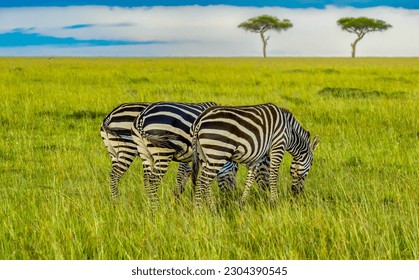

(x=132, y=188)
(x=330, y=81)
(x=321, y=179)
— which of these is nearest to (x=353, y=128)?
(x=321, y=179)

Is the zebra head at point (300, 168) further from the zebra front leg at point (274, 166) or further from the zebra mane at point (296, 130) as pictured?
the zebra front leg at point (274, 166)

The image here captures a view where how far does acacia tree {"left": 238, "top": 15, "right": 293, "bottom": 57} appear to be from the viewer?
74188mm

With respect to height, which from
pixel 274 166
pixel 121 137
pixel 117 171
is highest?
pixel 121 137

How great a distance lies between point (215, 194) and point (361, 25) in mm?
70671

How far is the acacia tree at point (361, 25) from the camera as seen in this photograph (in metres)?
71.9

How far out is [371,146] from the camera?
10062 millimetres

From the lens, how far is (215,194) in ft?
20.9

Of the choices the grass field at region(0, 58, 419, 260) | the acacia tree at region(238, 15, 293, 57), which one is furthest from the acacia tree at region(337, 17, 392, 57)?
the grass field at region(0, 58, 419, 260)

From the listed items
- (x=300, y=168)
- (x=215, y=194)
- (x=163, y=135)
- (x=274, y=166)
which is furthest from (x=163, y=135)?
(x=300, y=168)

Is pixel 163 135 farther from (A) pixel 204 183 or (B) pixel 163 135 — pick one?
(A) pixel 204 183

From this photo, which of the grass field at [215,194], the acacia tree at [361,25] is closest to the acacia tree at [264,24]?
the acacia tree at [361,25]

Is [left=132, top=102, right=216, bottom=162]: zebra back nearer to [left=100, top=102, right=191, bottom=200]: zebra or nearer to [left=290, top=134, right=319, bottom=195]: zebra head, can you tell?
[left=100, top=102, right=191, bottom=200]: zebra
